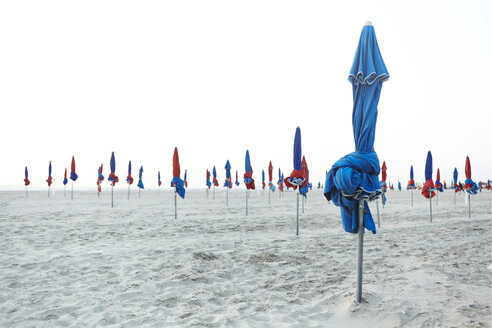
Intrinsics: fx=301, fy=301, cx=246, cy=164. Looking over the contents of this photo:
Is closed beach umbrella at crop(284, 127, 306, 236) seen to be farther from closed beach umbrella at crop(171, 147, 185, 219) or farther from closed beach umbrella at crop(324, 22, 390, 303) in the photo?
closed beach umbrella at crop(171, 147, 185, 219)

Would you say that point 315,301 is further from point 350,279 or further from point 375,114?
point 375,114

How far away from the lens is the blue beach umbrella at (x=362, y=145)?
4.05 metres

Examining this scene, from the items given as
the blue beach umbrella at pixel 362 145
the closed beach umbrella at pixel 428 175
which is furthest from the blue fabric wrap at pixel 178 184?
the closed beach umbrella at pixel 428 175

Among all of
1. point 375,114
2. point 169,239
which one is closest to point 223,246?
point 169,239

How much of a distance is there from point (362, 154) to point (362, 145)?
143 mm

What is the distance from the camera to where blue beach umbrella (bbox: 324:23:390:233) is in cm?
405

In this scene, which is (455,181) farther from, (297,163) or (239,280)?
(239,280)

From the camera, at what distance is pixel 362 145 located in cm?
423

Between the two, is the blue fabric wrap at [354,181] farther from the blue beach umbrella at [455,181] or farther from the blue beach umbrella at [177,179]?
the blue beach umbrella at [455,181]

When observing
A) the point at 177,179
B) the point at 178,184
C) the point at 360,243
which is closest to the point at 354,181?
the point at 360,243

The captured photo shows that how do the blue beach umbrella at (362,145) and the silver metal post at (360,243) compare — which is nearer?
the blue beach umbrella at (362,145)

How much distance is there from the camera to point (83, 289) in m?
5.27

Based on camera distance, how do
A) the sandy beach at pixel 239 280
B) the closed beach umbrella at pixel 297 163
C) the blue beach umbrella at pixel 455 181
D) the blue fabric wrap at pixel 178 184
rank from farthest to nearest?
the blue beach umbrella at pixel 455 181, the blue fabric wrap at pixel 178 184, the closed beach umbrella at pixel 297 163, the sandy beach at pixel 239 280

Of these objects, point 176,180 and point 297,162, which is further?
point 176,180
